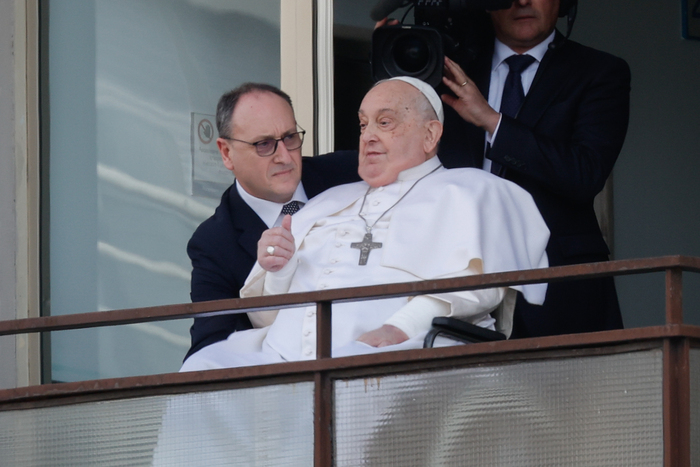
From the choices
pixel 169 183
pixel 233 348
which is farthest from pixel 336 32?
pixel 233 348

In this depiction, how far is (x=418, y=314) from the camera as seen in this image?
10.5 feet

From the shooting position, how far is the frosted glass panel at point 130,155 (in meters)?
5.68

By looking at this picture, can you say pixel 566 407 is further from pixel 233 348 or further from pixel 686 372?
pixel 233 348

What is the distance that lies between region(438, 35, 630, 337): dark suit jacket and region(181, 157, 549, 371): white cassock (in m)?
0.12

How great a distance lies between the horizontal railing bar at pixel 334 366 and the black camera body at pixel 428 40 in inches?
44.8

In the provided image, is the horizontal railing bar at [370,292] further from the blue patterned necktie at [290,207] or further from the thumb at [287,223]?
the blue patterned necktie at [290,207]

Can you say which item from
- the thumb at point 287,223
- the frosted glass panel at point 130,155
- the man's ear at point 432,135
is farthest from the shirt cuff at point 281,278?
the frosted glass panel at point 130,155

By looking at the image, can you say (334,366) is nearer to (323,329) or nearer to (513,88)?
(323,329)

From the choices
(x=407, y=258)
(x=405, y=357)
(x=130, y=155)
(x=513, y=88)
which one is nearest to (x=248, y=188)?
(x=407, y=258)

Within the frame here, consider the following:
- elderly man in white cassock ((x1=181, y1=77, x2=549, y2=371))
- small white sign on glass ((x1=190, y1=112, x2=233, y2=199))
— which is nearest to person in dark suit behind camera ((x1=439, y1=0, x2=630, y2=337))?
elderly man in white cassock ((x1=181, y1=77, x2=549, y2=371))

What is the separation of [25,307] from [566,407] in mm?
3761

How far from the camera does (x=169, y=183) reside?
18.9 ft

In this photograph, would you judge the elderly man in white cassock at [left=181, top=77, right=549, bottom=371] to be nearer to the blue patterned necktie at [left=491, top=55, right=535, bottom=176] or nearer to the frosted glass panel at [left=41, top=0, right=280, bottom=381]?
the blue patterned necktie at [left=491, top=55, right=535, bottom=176]

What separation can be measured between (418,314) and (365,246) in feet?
1.16
